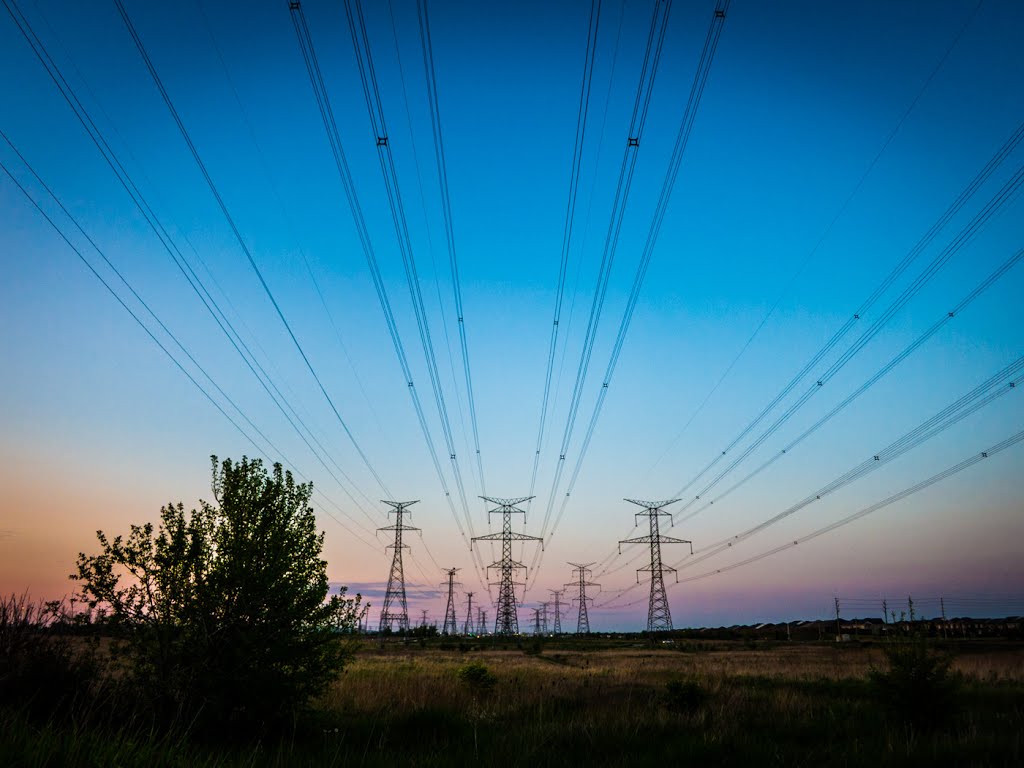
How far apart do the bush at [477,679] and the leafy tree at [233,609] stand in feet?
35.1

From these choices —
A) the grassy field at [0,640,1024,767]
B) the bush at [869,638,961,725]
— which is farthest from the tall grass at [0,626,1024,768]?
the bush at [869,638,961,725]

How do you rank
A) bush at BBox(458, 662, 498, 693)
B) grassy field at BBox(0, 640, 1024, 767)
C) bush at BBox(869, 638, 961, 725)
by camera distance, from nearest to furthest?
grassy field at BBox(0, 640, 1024, 767) → bush at BBox(869, 638, 961, 725) → bush at BBox(458, 662, 498, 693)

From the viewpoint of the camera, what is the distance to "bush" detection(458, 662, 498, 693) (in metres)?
22.8

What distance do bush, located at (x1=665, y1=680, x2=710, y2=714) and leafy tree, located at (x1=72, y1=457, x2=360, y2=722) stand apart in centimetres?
1049

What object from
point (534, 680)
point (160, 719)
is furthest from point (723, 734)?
point (534, 680)

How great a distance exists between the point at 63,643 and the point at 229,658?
2.87m

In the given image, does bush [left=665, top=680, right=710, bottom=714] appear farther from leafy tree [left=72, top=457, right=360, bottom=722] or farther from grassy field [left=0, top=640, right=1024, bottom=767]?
leafy tree [left=72, top=457, right=360, bottom=722]

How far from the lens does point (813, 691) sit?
2462 centimetres

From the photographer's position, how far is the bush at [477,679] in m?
22.8

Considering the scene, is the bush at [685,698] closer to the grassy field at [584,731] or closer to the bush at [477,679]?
the grassy field at [584,731]

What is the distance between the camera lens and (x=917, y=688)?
15.9 meters

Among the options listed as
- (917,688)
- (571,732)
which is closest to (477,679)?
(571,732)

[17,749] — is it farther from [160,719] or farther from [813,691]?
[813,691]

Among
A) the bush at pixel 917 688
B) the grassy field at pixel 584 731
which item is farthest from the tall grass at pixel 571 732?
the bush at pixel 917 688
